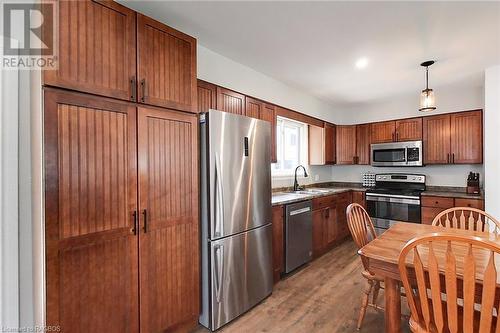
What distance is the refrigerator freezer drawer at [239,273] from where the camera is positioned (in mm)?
2090

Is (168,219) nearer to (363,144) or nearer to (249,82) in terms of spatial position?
(249,82)

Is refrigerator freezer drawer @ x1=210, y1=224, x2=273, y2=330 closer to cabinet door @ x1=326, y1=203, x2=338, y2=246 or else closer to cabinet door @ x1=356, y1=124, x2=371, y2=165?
cabinet door @ x1=326, y1=203, x2=338, y2=246

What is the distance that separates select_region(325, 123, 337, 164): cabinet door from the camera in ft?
15.4

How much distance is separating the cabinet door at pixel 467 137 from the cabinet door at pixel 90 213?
4.43 m

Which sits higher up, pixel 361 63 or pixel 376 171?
pixel 361 63

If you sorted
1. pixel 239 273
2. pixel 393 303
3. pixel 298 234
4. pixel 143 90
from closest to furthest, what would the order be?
1. pixel 393 303
2. pixel 143 90
3. pixel 239 273
4. pixel 298 234

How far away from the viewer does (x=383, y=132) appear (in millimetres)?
4590

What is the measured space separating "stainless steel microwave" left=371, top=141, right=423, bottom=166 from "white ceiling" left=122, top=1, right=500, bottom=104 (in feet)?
3.88

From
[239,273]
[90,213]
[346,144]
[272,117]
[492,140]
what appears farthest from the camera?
[346,144]

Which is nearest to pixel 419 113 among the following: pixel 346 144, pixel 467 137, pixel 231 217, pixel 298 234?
pixel 467 137

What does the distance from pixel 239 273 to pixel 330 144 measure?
131 inches

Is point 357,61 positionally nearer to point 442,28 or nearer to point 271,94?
point 442,28

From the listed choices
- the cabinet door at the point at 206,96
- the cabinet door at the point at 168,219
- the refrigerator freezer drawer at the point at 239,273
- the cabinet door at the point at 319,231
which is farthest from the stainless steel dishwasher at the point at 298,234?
the cabinet door at the point at 206,96

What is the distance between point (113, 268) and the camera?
1.56 meters
